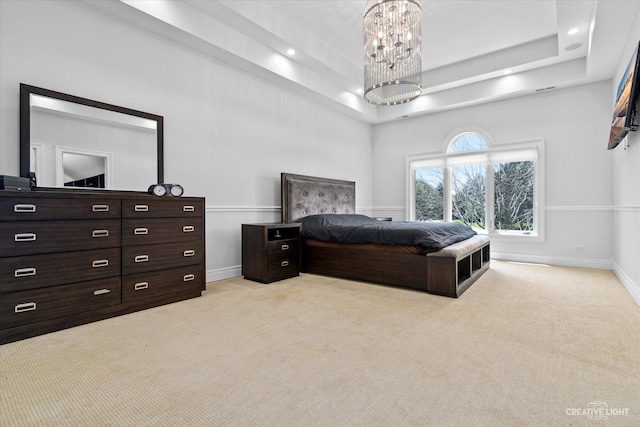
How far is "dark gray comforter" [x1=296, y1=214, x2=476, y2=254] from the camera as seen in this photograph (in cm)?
329

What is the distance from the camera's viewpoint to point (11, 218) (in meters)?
2.07

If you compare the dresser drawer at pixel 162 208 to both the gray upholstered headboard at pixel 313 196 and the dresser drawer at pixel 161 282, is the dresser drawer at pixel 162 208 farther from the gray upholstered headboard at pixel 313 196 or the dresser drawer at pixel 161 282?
the gray upholstered headboard at pixel 313 196

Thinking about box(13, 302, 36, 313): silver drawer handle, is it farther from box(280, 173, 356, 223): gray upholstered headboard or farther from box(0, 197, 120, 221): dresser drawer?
box(280, 173, 356, 223): gray upholstered headboard

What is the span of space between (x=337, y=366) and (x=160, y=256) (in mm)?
1953

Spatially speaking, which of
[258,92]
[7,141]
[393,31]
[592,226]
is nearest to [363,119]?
[258,92]

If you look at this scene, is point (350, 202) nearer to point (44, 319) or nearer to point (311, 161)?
point (311, 161)

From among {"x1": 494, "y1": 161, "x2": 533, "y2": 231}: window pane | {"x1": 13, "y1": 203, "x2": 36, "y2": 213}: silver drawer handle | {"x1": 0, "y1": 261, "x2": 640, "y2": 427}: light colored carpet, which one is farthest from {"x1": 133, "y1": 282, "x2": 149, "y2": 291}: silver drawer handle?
{"x1": 494, "y1": 161, "x2": 533, "y2": 231}: window pane

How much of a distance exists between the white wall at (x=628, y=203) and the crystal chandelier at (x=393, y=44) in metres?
1.97

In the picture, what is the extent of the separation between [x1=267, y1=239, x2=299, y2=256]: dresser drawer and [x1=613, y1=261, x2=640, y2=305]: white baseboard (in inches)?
137

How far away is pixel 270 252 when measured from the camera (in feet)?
12.3

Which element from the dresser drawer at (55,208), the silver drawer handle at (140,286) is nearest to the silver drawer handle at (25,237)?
the dresser drawer at (55,208)

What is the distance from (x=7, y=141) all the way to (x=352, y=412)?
3.19 m

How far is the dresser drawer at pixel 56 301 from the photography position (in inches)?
81.1

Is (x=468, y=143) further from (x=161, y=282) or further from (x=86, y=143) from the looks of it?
(x=86, y=143)
